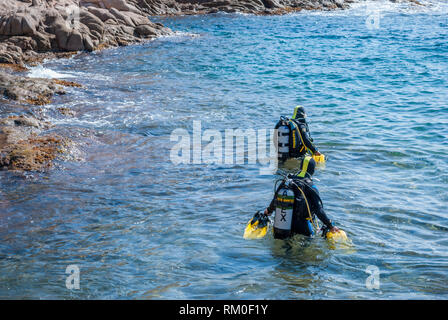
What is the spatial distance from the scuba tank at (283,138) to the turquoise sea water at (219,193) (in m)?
0.77

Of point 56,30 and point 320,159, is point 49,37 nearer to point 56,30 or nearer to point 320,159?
point 56,30

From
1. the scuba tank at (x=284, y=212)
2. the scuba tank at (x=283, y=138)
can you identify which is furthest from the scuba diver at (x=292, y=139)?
the scuba tank at (x=284, y=212)

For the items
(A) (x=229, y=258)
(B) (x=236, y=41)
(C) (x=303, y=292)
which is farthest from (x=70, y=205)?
(B) (x=236, y=41)

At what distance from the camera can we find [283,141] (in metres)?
12.7

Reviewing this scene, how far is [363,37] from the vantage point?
35.8 metres

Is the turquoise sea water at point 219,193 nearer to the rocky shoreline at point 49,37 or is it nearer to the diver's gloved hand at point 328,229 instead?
the diver's gloved hand at point 328,229

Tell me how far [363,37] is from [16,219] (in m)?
31.2

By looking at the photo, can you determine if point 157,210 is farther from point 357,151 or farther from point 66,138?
point 357,151

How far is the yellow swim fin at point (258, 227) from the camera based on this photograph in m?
9.17

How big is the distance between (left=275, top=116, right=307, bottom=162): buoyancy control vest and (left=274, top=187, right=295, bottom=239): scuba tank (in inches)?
166

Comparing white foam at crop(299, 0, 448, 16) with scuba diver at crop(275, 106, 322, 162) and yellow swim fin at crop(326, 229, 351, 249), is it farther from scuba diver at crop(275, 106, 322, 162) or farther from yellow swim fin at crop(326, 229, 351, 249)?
yellow swim fin at crop(326, 229, 351, 249)

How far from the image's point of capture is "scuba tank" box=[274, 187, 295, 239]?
852 centimetres

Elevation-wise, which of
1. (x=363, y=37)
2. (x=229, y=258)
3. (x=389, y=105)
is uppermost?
(x=363, y=37)

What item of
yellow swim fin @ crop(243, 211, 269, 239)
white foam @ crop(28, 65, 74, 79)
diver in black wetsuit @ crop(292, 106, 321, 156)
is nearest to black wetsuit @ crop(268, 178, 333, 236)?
yellow swim fin @ crop(243, 211, 269, 239)
